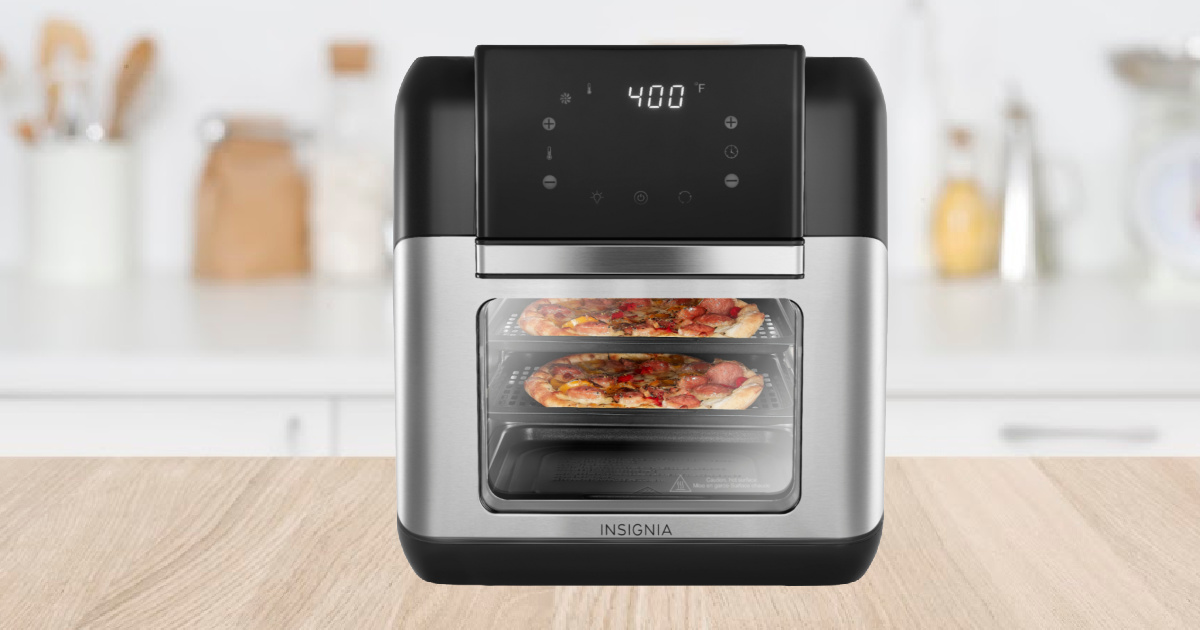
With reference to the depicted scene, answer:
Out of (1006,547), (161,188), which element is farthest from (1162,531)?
(161,188)

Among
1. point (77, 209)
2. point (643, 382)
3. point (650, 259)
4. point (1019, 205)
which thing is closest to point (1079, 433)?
point (1019, 205)

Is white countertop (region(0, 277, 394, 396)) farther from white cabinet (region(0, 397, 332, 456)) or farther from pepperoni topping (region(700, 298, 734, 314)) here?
pepperoni topping (region(700, 298, 734, 314))

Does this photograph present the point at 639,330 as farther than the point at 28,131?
No

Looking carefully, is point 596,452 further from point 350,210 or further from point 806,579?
point 350,210

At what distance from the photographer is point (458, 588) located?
2.37 feet

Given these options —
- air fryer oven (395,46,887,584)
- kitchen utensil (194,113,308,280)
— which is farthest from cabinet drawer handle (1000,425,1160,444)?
kitchen utensil (194,113,308,280)

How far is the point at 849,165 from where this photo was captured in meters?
0.68

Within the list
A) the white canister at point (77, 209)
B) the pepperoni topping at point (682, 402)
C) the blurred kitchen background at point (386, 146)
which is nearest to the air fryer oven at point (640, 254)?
the pepperoni topping at point (682, 402)

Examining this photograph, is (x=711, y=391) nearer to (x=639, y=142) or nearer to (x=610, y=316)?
(x=610, y=316)

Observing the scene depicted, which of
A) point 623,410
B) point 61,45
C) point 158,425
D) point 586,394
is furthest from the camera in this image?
point 61,45

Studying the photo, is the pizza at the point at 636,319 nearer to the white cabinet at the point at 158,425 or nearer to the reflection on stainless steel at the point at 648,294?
the reflection on stainless steel at the point at 648,294

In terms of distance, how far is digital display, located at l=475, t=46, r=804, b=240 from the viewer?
674 mm

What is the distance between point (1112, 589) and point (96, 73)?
2.02 meters

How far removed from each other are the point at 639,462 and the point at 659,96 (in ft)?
1.01
